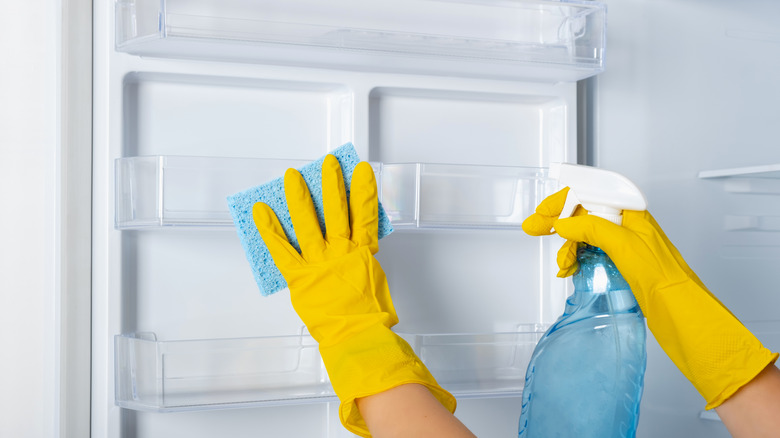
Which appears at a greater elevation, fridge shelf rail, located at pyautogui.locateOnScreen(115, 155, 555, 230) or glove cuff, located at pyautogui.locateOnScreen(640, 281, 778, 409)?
fridge shelf rail, located at pyautogui.locateOnScreen(115, 155, 555, 230)

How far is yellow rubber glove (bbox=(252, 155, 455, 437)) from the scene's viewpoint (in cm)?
97

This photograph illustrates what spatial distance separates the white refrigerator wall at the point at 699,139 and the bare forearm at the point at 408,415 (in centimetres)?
67

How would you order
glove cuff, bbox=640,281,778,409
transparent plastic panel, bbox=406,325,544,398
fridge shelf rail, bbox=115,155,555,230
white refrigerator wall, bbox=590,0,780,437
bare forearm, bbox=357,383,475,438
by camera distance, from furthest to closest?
white refrigerator wall, bbox=590,0,780,437, transparent plastic panel, bbox=406,325,544,398, fridge shelf rail, bbox=115,155,555,230, glove cuff, bbox=640,281,778,409, bare forearm, bbox=357,383,475,438

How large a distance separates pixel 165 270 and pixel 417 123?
1.71 ft

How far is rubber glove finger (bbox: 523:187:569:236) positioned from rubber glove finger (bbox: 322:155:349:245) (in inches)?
10.5

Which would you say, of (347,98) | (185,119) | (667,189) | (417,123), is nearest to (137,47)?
(185,119)

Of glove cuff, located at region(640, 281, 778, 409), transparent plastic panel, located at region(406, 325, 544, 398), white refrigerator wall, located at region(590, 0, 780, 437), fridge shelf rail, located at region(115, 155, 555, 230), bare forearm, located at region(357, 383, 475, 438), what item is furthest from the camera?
white refrigerator wall, located at region(590, 0, 780, 437)

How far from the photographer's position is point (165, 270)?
1148 millimetres

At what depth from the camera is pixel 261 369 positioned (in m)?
1.09

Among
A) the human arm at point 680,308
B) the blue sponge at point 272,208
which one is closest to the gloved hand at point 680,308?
the human arm at point 680,308

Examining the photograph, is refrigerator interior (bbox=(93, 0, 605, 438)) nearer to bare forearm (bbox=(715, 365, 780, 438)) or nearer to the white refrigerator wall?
the white refrigerator wall

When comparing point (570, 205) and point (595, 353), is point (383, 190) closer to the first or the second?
point (570, 205)

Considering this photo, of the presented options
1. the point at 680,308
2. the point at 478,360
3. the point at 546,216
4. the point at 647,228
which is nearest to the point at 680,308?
the point at 680,308

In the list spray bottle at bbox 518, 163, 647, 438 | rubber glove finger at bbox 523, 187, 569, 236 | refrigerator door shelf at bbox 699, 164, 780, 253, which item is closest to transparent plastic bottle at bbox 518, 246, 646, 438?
spray bottle at bbox 518, 163, 647, 438
